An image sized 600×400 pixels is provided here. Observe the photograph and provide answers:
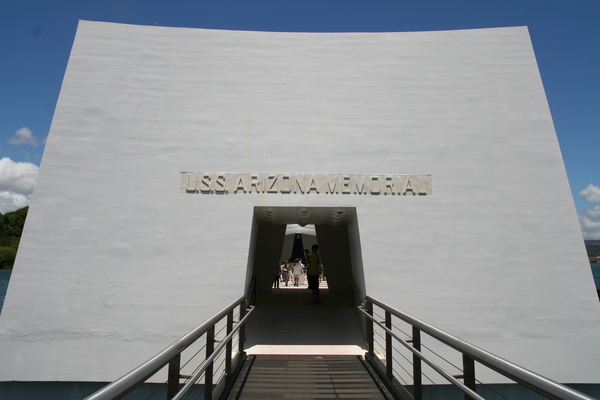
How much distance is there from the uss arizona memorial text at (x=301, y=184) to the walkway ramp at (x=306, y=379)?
286cm

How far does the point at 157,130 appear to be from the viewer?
7.44m

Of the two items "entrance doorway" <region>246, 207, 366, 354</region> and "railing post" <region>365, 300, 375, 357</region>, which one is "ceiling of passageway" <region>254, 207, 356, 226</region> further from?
"railing post" <region>365, 300, 375, 357</region>

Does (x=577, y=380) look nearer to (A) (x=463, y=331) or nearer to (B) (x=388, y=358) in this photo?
(A) (x=463, y=331)

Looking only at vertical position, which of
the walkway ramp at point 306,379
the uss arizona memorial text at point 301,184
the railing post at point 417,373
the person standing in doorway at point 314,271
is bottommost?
the walkway ramp at point 306,379

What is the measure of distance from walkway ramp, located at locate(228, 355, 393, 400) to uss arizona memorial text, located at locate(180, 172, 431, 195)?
2.86m

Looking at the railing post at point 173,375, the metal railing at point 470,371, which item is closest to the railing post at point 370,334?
the metal railing at point 470,371

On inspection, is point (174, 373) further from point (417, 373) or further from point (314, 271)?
point (314, 271)

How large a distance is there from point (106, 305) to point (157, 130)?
10.5 feet

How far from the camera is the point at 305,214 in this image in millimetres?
8195

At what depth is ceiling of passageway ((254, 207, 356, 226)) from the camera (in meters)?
7.47

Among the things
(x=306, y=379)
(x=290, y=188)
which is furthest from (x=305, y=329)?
(x=306, y=379)

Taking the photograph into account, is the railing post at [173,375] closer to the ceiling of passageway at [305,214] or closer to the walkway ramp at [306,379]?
the walkway ramp at [306,379]

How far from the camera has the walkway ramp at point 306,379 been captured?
427 cm

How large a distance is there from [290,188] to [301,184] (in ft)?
0.71
